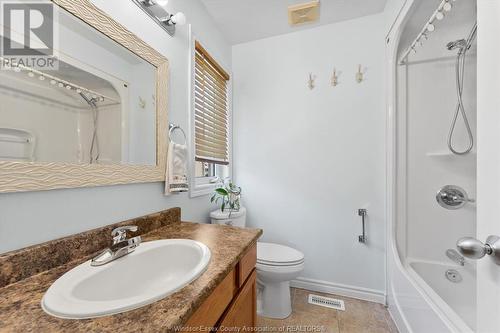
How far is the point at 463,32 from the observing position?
144cm

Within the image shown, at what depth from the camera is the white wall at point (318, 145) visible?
69.3 inches

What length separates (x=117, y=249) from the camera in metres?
0.77

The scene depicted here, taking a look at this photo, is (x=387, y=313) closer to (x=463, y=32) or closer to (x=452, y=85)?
(x=452, y=85)

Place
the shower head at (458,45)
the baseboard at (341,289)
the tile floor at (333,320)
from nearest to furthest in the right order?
the shower head at (458,45) → the tile floor at (333,320) → the baseboard at (341,289)

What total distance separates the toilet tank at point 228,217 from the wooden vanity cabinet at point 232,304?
2.01 ft

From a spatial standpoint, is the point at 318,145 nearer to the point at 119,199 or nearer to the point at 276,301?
the point at 276,301

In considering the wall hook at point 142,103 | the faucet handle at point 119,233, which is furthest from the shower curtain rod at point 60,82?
the faucet handle at point 119,233

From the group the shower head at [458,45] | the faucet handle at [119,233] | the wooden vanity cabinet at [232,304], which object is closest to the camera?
the wooden vanity cabinet at [232,304]

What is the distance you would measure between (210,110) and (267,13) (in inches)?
36.2

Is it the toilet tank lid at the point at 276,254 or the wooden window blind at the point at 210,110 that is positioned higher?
the wooden window blind at the point at 210,110

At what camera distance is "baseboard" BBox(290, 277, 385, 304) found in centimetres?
174

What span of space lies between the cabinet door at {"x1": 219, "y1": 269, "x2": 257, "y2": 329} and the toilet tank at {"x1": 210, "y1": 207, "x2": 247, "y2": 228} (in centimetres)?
62

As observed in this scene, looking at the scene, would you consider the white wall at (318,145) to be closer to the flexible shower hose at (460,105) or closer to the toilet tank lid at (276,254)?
the toilet tank lid at (276,254)

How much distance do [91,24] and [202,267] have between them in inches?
40.5
